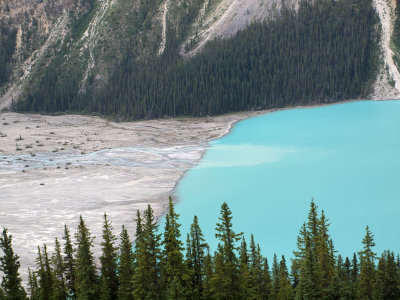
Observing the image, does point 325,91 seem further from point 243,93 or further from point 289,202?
point 289,202

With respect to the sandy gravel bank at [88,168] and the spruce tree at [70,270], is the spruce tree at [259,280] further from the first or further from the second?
the sandy gravel bank at [88,168]

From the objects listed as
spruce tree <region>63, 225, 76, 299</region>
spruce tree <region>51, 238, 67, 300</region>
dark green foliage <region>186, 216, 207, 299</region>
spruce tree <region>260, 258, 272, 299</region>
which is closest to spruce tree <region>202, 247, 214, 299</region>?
dark green foliage <region>186, 216, 207, 299</region>

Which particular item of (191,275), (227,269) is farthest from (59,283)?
(227,269)

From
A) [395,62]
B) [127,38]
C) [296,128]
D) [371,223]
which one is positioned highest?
[127,38]

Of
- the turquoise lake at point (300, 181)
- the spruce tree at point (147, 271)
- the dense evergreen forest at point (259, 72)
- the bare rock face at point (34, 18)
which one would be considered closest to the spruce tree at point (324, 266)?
the spruce tree at point (147, 271)

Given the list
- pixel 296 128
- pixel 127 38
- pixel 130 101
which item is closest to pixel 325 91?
pixel 296 128

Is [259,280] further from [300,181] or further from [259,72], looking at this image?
[259,72]
